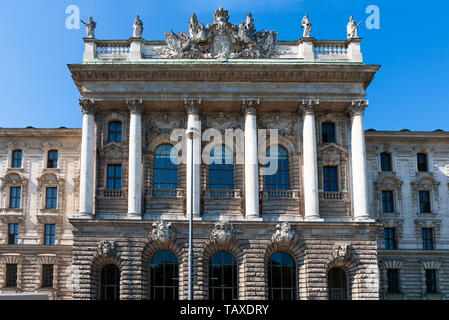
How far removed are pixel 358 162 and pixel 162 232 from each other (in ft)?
51.1

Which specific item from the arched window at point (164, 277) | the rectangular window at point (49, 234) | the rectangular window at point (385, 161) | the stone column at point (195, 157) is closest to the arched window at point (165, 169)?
the stone column at point (195, 157)

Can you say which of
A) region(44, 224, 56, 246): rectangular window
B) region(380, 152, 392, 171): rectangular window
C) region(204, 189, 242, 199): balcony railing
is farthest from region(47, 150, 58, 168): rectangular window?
region(380, 152, 392, 171): rectangular window

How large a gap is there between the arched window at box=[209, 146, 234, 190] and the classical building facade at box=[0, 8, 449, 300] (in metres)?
0.08

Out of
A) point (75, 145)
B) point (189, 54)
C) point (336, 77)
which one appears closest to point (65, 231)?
point (75, 145)

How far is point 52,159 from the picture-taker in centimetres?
5181

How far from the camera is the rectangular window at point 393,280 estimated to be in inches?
1988

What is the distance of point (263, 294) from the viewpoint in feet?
134

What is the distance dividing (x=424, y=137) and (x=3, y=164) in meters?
38.3

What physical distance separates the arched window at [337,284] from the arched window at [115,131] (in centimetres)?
1918

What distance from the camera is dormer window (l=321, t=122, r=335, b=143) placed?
4581 cm

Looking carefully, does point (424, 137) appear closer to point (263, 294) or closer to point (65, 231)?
point (263, 294)

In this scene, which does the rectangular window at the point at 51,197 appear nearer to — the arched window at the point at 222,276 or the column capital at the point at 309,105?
the arched window at the point at 222,276

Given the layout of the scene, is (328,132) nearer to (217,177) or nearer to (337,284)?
(217,177)
